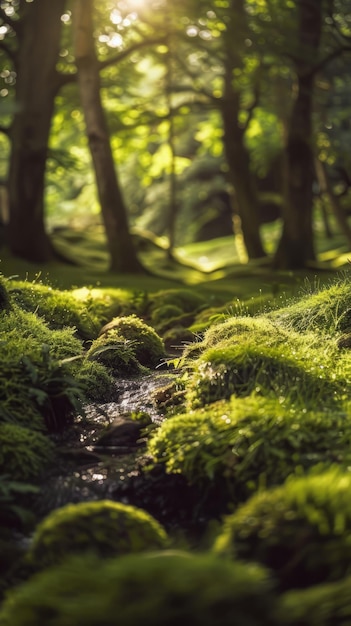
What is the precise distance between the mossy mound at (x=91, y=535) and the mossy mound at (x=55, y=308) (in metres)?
5.87

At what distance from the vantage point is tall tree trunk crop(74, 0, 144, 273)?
17406 mm

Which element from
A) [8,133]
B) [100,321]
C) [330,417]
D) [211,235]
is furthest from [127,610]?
[211,235]

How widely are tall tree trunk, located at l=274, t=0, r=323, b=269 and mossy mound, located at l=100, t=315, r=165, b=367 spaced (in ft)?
34.4

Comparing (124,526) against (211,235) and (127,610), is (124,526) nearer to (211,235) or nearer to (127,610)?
(127,610)

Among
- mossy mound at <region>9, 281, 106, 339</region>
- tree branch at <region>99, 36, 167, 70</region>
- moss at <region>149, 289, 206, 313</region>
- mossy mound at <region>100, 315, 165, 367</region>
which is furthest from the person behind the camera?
tree branch at <region>99, 36, 167, 70</region>

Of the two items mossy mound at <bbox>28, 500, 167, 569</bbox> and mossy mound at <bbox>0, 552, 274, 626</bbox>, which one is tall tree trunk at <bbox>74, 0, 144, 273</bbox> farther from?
mossy mound at <bbox>0, 552, 274, 626</bbox>

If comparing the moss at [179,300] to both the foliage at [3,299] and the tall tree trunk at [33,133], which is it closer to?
the foliage at [3,299]

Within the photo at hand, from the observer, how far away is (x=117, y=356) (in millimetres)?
8680

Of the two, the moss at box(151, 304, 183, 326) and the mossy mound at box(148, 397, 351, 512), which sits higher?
the moss at box(151, 304, 183, 326)

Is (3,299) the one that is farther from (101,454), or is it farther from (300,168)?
(300,168)

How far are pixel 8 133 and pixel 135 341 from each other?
12.4 metres

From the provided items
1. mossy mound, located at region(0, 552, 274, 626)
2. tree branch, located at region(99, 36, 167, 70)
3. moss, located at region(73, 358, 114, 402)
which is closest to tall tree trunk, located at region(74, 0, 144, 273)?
tree branch, located at region(99, 36, 167, 70)

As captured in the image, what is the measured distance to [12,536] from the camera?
181 inches

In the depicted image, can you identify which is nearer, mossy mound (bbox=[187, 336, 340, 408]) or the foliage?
mossy mound (bbox=[187, 336, 340, 408])
